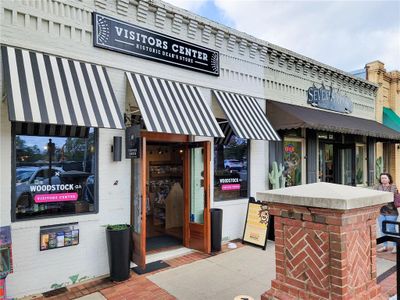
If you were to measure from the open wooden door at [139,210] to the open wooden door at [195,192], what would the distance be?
1.40m

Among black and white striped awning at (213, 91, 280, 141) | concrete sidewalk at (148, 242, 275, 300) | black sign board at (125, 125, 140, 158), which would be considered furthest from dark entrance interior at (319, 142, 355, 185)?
black sign board at (125, 125, 140, 158)

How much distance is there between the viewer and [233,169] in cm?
766

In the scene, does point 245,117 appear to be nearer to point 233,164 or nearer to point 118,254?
point 233,164

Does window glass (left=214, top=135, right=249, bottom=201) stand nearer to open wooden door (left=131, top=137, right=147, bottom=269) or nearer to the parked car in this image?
the parked car

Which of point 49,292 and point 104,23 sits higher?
point 104,23

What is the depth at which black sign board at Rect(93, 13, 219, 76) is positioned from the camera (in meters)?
5.38

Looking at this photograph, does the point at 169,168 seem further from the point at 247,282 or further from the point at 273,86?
the point at 247,282

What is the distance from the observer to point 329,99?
10.7 m

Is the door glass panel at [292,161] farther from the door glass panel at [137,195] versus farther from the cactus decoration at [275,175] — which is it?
the door glass panel at [137,195]

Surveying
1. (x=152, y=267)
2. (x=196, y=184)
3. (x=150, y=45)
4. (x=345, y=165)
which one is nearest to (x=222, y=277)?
(x=152, y=267)

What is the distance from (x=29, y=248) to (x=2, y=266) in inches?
34.4

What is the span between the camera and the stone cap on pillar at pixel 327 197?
84.5 inches

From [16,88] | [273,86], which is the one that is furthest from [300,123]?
[16,88]

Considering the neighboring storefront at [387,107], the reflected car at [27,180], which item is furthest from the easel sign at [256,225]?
the neighboring storefront at [387,107]
